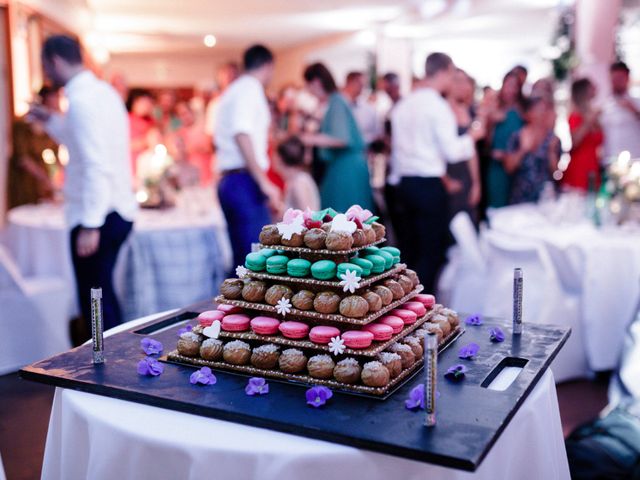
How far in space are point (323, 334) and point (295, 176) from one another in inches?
121

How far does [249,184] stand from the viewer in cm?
346

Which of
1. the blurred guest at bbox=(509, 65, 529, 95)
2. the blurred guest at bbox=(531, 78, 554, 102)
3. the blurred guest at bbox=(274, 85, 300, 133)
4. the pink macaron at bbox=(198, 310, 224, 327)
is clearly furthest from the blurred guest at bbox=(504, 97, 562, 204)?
the pink macaron at bbox=(198, 310, 224, 327)

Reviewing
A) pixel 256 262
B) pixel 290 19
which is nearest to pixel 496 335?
pixel 256 262

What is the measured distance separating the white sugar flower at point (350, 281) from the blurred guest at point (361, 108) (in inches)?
194

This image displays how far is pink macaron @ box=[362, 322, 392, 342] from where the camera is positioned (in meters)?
1.40

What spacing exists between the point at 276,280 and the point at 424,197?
109 inches

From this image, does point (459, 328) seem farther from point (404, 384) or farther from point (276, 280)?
point (276, 280)

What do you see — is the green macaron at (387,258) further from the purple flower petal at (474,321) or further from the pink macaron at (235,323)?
the purple flower petal at (474,321)

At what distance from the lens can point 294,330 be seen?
1420mm

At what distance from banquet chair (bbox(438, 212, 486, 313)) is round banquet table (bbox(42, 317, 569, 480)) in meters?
2.09

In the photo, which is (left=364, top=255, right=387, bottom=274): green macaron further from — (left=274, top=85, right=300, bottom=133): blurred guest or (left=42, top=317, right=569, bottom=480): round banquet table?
(left=274, top=85, right=300, bottom=133): blurred guest

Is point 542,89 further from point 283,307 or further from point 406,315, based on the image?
point 283,307

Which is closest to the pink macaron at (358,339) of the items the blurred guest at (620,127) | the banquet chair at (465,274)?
the banquet chair at (465,274)

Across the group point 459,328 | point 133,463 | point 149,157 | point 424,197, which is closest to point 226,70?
point 149,157
